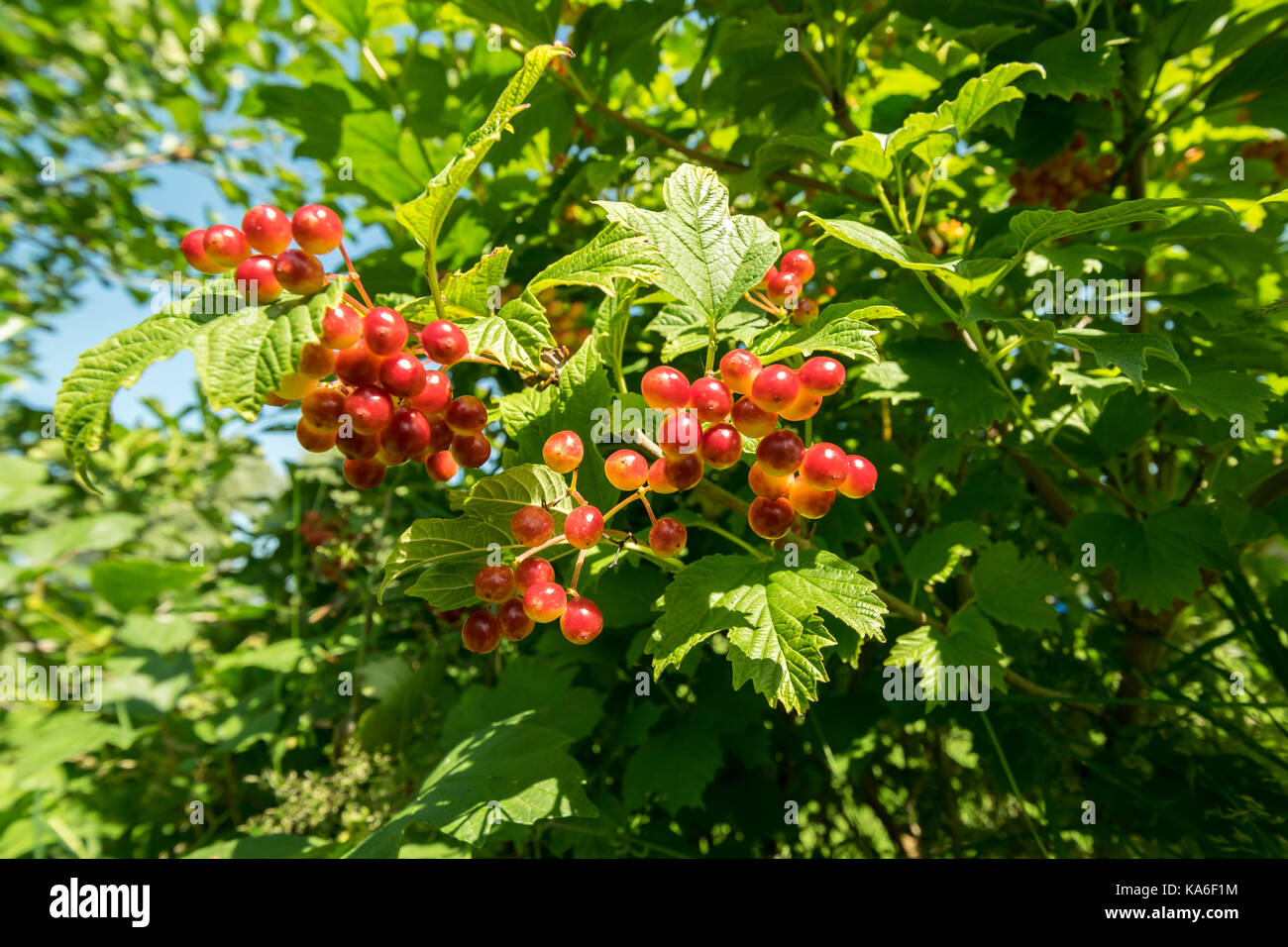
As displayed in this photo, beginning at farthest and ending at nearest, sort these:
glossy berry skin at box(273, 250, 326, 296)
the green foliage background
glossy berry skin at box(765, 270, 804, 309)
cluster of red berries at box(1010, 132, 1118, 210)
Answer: cluster of red berries at box(1010, 132, 1118, 210) < the green foliage background < glossy berry skin at box(765, 270, 804, 309) < glossy berry skin at box(273, 250, 326, 296)

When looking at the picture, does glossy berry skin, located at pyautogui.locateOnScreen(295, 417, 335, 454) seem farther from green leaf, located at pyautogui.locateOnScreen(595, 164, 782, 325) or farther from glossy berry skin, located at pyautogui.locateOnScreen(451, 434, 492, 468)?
green leaf, located at pyautogui.locateOnScreen(595, 164, 782, 325)

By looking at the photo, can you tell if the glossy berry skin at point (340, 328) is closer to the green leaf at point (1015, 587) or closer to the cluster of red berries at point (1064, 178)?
the green leaf at point (1015, 587)

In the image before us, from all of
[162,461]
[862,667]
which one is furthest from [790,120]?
[162,461]

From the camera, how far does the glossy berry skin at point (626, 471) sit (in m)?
0.64

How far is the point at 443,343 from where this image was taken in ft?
1.92

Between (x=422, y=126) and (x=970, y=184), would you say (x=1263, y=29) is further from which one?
(x=422, y=126)

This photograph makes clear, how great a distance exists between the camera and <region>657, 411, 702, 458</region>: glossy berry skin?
0.61 metres

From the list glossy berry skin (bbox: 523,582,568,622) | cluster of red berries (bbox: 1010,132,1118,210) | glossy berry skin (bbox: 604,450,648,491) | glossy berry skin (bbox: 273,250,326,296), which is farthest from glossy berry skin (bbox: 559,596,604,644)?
cluster of red berries (bbox: 1010,132,1118,210)

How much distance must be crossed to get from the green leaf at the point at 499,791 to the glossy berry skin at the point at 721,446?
499mm

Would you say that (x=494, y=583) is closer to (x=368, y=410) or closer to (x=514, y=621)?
(x=514, y=621)

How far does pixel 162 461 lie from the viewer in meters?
2.54

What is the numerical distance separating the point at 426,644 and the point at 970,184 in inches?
61.9

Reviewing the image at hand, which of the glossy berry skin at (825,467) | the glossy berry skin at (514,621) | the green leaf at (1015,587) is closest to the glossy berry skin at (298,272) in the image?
the glossy berry skin at (514,621)

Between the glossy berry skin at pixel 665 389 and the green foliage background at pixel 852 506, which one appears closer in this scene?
the glossy berry skin at pixel 665 389
